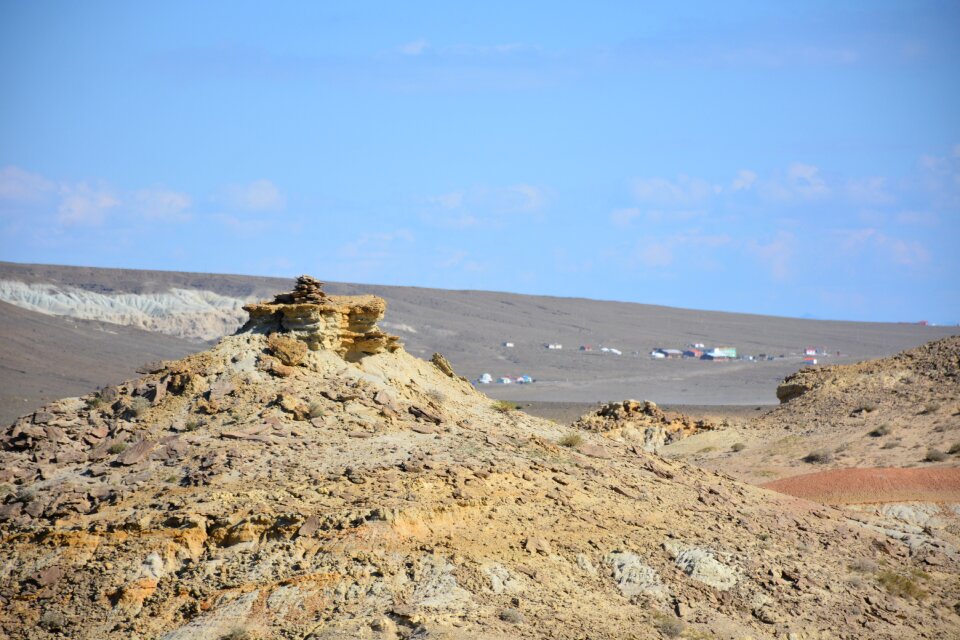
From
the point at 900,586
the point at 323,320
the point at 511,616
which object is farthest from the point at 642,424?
the point at 511,616

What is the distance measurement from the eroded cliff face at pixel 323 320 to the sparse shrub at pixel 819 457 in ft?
46.4

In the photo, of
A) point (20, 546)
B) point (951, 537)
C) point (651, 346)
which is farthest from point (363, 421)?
point (651, 346)

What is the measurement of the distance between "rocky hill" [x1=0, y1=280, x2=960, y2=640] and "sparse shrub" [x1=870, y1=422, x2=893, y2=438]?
1098 centimetres

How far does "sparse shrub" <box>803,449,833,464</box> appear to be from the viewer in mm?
29706

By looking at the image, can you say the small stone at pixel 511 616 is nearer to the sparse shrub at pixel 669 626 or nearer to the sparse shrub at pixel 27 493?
the sparse shrub at pixel 669 626

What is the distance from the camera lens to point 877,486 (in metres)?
24.7

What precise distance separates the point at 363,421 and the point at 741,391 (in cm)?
7178

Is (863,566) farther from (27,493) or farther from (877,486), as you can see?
(27,493)

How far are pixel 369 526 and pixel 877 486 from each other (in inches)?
545

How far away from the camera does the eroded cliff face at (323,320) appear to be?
63.0ft

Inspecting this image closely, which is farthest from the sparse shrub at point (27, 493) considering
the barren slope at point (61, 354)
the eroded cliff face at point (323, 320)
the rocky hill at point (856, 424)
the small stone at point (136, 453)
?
the barren slope at point (61, 354)

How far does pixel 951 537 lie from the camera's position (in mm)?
21422

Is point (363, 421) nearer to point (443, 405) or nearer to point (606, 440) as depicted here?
point (443, 405)

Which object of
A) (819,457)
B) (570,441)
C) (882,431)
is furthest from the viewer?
(882,431)
